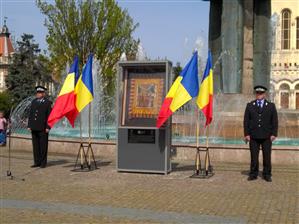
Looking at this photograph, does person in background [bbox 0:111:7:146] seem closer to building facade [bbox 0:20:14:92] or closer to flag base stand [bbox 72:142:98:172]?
flag base stand [bbox 72:142:98:172]

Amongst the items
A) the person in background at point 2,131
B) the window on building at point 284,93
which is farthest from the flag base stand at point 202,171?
the window on building at point 284,93

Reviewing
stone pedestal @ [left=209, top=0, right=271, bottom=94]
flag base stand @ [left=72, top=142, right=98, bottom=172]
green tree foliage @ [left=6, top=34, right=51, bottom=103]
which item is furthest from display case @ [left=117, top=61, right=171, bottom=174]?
green tree foliage @ [left=6, top=34, right=51, bottom=103]

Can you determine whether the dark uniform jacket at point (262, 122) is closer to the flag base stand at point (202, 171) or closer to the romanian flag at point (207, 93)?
the romanian flag at point (207, 93)

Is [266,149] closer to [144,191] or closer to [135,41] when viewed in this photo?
[144,191]

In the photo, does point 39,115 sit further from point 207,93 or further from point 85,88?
point 207,93

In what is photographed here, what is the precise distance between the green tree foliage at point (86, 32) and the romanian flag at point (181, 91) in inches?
996

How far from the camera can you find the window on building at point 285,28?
7781cm

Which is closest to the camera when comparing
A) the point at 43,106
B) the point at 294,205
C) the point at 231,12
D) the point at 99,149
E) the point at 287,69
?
the point at 294,205

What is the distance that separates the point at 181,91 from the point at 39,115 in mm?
3838

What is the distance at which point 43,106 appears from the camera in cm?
1349

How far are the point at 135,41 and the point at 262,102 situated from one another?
27314 millimetres

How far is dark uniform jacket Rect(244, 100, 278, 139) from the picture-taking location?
37.0 ft

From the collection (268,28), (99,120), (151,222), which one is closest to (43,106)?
(151,222)

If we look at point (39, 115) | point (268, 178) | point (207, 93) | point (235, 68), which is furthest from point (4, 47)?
point (268, 178)
